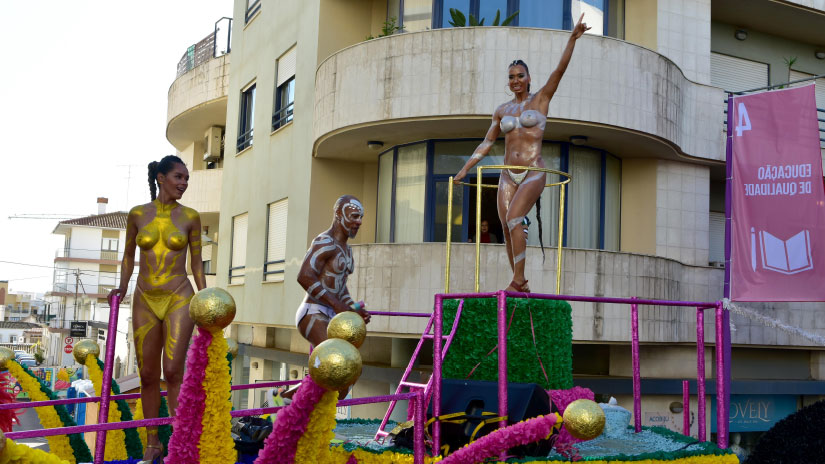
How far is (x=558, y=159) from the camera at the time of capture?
1562cm

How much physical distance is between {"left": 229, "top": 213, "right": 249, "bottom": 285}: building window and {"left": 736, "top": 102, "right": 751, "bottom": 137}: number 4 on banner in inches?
464

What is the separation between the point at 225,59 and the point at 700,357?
20543mm

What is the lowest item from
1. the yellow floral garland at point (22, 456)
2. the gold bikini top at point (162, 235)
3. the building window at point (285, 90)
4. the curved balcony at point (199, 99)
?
the yellow floral garland at point (22, 456)

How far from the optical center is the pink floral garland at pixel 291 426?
287cm

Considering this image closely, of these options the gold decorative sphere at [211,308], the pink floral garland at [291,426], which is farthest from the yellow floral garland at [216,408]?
the pink floral garland at [291,426]

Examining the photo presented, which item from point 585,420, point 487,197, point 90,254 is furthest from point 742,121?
point 90,254

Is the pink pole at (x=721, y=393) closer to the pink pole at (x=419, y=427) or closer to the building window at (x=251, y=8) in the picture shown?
the pink pole at (x=419, y=427)

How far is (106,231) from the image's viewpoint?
78.6m

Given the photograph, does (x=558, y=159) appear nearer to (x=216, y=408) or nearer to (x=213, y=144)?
(x=216, y=408)

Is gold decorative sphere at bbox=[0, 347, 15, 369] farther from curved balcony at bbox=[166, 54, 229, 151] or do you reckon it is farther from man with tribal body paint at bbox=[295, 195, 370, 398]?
curved balcony at bbox=[166, 54, 229, 151]

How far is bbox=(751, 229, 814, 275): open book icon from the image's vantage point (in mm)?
13555

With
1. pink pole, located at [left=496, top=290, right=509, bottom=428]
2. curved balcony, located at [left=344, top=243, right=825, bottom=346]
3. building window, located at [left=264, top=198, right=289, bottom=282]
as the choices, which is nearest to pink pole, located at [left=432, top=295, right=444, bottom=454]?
pink pole, located at [left=496, top=290, right=509, bottom=428]

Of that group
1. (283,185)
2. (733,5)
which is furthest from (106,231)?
(733,5)

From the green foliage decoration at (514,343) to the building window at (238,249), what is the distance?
48.8ft
